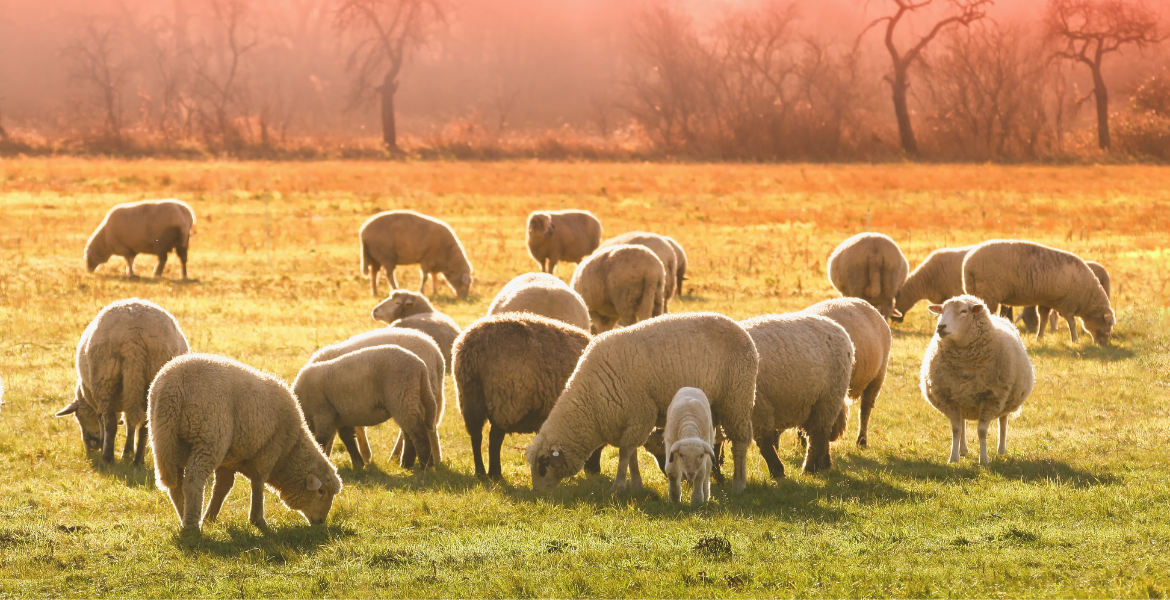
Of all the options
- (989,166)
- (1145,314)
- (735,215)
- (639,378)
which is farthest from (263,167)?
(639,378)

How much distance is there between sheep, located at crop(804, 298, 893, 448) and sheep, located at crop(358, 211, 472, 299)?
11.7 metres

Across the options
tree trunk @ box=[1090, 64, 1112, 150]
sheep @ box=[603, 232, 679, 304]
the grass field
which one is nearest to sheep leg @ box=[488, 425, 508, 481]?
the grass field

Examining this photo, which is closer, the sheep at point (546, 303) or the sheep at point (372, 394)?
the sheep at point (372, 394)

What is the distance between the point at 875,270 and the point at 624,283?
5209 millimetres

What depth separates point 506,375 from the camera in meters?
8.88

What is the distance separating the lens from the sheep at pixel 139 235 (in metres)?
23.0

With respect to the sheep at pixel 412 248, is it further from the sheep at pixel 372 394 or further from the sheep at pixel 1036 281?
the sheep at pixel 372 394

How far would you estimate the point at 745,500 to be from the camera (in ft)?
26.2

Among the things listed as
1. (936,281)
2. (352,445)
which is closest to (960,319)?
(352,445)

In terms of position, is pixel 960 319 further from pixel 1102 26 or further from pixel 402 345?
pixel 1102 26

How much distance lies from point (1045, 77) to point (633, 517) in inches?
2482

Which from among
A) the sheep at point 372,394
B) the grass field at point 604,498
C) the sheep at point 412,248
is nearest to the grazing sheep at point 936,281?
the grass field at point 604,498

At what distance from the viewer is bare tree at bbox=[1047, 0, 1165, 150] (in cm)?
5172

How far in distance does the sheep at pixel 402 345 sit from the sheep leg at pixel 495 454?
986 millimetres
